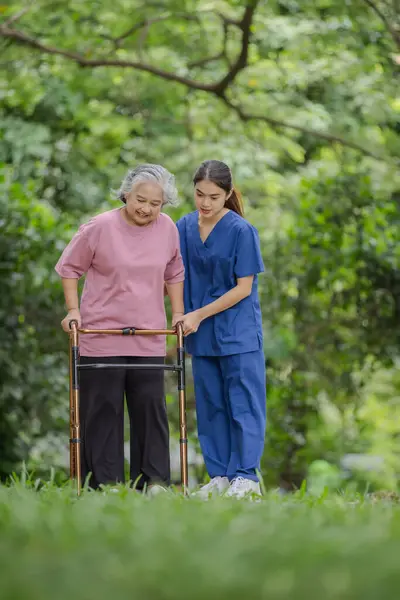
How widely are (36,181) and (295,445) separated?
2.90 meters

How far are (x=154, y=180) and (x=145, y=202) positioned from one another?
10 cm

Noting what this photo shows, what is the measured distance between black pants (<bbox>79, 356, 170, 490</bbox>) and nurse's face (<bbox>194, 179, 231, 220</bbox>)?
25.9 inches

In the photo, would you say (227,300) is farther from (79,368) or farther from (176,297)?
(79,368)

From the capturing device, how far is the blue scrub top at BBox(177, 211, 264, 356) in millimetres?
4703

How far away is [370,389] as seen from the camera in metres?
9.41

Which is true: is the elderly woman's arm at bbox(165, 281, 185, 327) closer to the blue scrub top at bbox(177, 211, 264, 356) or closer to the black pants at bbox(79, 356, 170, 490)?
the blue scrub top at bbox(177, 211, 264, 356)

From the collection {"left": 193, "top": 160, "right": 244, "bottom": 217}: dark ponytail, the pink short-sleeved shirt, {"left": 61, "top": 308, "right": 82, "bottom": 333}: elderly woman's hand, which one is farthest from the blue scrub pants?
{"left": 193, "top": 160, "right": 244, "bottom": 217}: dark ponytail

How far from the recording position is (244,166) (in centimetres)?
953

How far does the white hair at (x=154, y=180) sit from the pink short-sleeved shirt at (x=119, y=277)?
11cm

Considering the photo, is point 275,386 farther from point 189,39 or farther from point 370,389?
point 189,39

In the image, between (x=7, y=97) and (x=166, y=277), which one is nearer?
(x=166, y=277)

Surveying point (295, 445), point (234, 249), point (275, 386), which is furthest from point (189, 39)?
point (234, 249)

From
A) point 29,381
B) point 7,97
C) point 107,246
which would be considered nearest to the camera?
point 107,246

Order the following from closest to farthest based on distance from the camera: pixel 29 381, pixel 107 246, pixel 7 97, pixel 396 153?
1. pixel 107 246
2. pixel 29 381
3. pixel 396 153
4. pixel 7 97
